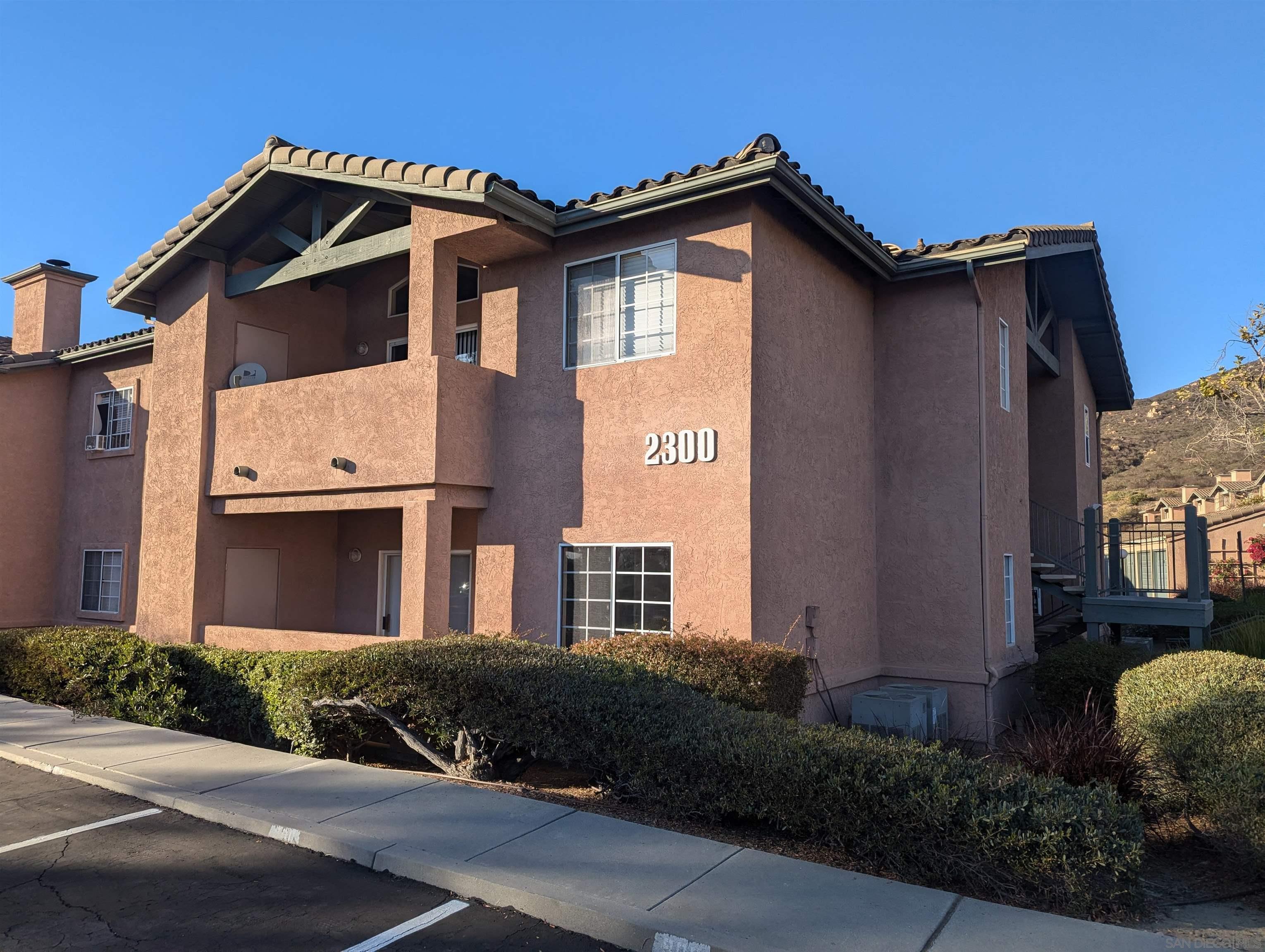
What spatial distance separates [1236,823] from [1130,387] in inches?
754

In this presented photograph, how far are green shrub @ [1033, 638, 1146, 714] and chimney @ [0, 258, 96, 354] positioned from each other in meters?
20.5

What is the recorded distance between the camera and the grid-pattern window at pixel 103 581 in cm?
1811

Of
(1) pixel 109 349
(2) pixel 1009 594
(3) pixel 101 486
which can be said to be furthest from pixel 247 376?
(2) pixel 1009 594

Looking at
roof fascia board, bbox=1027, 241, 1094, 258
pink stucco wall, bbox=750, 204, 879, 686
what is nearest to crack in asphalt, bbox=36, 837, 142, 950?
pink stucco wall, bbox=750, 204, 879, 686

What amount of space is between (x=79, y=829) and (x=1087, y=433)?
65.9ft

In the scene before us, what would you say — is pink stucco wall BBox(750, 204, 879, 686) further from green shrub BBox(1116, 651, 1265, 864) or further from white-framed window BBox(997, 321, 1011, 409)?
green shrub BBox(1116, 651, 1265, 864)

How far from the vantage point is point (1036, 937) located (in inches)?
195

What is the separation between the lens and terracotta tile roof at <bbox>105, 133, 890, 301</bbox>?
10.2 m

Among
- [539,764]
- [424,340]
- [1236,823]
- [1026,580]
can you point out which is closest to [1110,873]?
[1236,823]

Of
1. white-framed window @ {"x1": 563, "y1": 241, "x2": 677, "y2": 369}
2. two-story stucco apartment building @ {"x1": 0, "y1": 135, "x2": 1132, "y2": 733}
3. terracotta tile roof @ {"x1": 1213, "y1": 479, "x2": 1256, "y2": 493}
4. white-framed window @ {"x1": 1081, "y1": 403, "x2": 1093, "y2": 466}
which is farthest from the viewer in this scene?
terracotta tile roof @ {"x1": 1213, "y1": 479, "x2": 1256, "y2": 493}

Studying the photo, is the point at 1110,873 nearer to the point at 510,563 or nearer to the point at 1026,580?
the point at 510,563

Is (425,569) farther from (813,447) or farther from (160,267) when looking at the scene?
(160,267)

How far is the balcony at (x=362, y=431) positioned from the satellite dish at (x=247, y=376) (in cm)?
43

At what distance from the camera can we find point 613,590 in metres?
11.2
